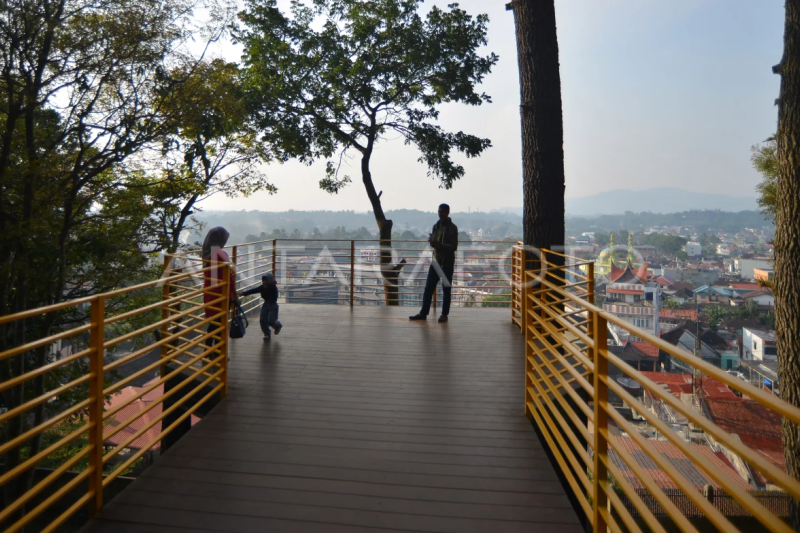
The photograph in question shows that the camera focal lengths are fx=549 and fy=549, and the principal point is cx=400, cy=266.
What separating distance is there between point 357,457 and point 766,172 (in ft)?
48.8

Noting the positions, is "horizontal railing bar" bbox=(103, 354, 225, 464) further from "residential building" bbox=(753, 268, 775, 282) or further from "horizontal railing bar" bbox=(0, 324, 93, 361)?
"residential building" bbox=(753, 268, 775, 282)

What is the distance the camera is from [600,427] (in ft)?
7.97

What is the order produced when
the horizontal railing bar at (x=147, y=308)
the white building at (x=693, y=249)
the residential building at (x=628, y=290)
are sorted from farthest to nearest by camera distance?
the white building at (x=693, y=249), the residential building at (x=628, y=290), the horizontal railing bar at (x=147, y=308)

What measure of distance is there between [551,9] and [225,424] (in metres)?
7.30

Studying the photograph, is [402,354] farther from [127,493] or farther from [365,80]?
[365,80]

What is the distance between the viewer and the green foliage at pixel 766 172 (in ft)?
45.5

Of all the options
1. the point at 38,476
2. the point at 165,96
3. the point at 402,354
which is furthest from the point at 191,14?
the point at 38,476

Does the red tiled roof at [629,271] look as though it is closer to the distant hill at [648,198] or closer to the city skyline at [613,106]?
the city skyline at [613,106]

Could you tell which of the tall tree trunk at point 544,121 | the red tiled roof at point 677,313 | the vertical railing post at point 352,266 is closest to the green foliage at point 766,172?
the red tiled roof at point 677,313

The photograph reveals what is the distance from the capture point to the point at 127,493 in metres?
3.08

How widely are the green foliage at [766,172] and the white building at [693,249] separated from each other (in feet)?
37.0

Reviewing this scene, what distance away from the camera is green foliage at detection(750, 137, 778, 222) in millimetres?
13883

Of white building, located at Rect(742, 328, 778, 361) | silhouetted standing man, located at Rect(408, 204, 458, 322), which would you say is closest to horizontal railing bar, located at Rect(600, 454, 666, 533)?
silhouetted standing man, located at Rect(408, 204, 458, 322)

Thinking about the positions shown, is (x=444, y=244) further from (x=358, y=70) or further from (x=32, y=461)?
(x=358, y=70)
